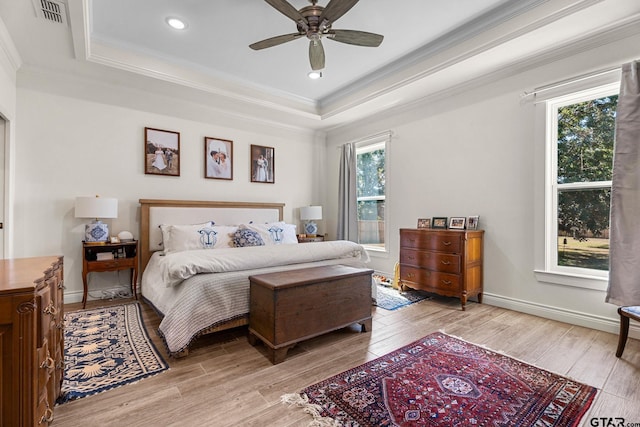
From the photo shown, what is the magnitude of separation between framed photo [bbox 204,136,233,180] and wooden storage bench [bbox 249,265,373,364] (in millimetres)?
2693

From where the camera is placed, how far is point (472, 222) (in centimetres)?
365

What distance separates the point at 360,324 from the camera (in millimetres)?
2738

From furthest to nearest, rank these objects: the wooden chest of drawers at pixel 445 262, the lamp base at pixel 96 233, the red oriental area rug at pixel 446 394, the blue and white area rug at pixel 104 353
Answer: the lamp base at pixel 96 233 → the wooden chest of drawers at pixel 445 262 → the blue and white area rug at pixel 104 353 → the red oriental area rug at pixel 446 394

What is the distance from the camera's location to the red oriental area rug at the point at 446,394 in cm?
159

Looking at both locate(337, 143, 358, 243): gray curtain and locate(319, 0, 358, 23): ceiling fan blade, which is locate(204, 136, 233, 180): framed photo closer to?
locate(337, 143, 358, 243): gray curtain

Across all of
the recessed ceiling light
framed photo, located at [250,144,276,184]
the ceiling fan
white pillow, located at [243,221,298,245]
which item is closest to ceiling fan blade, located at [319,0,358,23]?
the ceiling fan

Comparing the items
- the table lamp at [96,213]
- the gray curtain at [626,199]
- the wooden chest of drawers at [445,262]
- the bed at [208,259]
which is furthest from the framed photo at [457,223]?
the table lamp at [96,213]

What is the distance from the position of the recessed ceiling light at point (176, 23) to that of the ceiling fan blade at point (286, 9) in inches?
48.4

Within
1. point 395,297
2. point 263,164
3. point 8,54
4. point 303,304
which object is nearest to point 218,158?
point 263,164

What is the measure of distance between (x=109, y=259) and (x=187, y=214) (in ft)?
3.56

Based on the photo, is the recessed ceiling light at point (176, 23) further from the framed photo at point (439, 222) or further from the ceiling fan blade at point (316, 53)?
the framed photo at point (439, 222)

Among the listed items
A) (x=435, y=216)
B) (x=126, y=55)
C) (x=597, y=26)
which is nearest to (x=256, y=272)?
(x=435, y=216)

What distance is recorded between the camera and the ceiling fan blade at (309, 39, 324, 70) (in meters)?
2.70

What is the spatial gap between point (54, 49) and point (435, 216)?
4.71 metres
